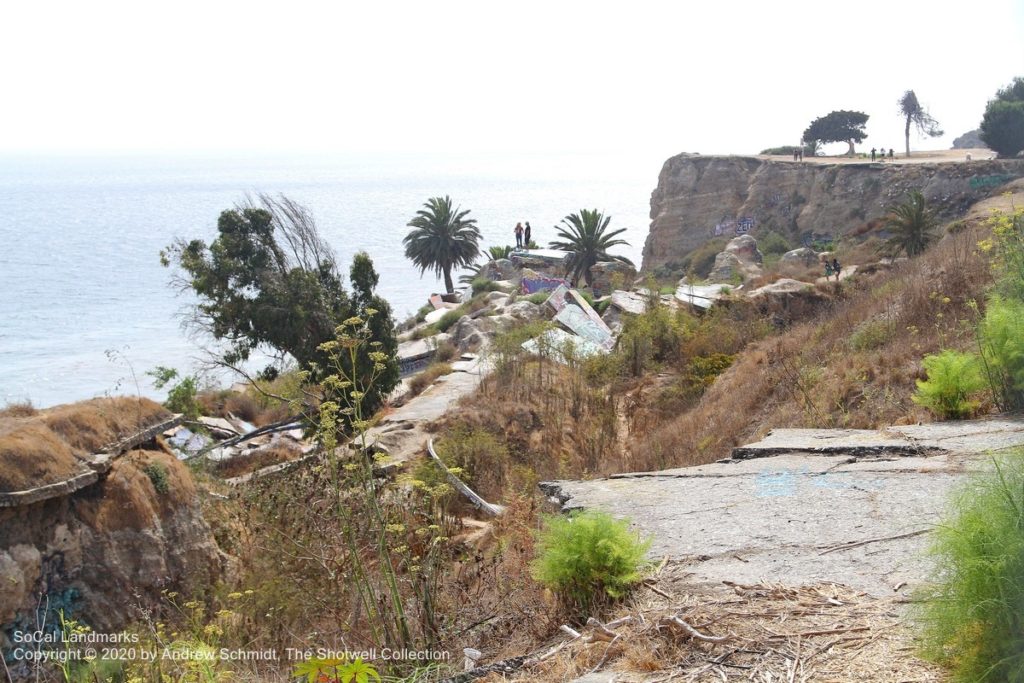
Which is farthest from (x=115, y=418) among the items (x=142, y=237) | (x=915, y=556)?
(x=142, y=237)

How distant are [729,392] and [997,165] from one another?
33.2m

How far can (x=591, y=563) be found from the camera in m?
4.98

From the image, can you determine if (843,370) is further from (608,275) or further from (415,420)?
(608,275)

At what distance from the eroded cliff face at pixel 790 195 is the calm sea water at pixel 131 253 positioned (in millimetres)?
23496

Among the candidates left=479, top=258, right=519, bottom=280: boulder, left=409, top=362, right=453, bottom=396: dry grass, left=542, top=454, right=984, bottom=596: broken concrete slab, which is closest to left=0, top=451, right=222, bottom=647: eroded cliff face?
left=542, top=454, right=984, bottom=596: broken concrete slab

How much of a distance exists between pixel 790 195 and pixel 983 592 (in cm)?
4985

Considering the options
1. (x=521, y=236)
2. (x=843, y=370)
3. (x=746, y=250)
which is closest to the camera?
(x=843, y=370)

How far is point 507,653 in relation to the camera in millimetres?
4992

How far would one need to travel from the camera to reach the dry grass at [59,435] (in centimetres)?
855

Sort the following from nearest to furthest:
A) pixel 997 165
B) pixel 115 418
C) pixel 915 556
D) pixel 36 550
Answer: pixel 915 556 < pixel 36 550 < pixel 115 418 < pixel 997 165

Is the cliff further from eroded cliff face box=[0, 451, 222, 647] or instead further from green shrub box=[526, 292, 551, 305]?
green shrub box=[526, 292, 551, 305]

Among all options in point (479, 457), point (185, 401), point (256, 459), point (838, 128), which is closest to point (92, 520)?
point (479, 457)

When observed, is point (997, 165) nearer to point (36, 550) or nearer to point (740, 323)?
point (740, 323)

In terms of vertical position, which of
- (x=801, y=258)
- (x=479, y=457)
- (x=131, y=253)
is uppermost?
(x=801, y=258)
